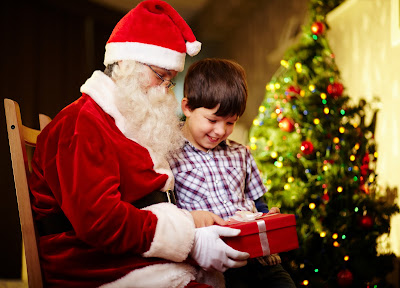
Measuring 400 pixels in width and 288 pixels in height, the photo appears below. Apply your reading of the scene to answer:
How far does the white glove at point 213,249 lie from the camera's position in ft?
4.66

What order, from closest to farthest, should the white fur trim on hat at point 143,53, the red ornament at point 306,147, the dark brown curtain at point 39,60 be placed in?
the white fur trim on hat at point 143,53
the red ornament at point 306,147
the dark brown curtain at point 39,60

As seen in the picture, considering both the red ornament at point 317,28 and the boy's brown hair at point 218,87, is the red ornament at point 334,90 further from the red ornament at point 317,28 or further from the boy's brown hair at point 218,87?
the boy's brown hair at point 218,87

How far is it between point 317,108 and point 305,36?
26.0 inches

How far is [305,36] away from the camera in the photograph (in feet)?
11.0

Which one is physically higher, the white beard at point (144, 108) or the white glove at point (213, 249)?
the white beard at point (144, 108)

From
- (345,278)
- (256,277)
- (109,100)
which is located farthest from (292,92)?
(109,100)

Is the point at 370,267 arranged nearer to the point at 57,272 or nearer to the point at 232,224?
the point at 232,224

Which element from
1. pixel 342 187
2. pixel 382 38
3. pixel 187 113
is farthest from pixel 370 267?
pixel 187 113

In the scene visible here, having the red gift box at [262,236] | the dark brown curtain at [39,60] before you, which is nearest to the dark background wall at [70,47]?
the dark brown curtain at [39,60]

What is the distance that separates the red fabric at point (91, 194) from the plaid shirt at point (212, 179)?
1.05 ft

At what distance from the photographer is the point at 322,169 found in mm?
3086

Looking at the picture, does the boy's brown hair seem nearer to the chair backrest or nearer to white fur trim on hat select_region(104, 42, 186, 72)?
white fur trim on hat select_region(104, 42, 186, 72)

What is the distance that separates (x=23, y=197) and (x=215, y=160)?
0.88m

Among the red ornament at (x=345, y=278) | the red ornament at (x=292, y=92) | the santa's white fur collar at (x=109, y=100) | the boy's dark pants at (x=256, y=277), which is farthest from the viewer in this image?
A: the red ornament at (x=292, y=92)
